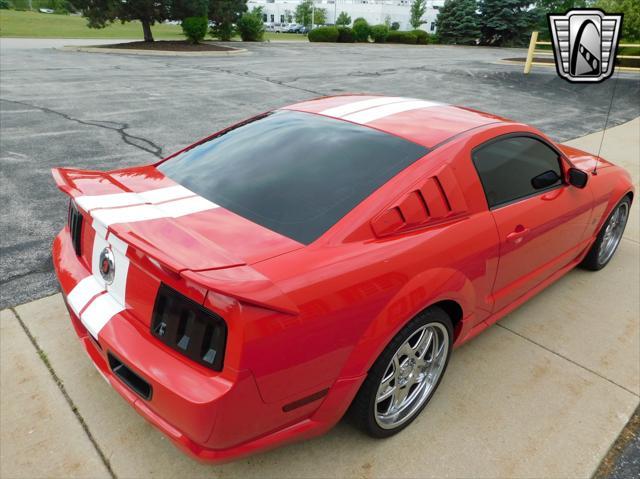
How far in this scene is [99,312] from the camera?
2.06m

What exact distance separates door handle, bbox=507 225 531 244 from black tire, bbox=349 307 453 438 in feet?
2.10

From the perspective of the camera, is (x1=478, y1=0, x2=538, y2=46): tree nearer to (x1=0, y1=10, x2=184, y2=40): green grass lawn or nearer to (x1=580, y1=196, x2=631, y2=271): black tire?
(x1=0, y1=10, x2=184, y2=40): green grass lawn

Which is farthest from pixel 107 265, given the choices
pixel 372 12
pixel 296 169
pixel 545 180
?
pixel 372 12

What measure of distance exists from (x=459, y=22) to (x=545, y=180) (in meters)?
41.2

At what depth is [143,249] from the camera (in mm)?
1747

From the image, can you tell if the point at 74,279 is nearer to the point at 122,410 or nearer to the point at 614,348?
the point at 122,410

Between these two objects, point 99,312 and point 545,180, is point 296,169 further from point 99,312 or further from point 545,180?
point 545,180

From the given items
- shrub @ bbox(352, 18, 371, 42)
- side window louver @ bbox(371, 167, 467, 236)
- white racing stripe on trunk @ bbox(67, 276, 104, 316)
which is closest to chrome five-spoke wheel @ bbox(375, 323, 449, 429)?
side window louver @ bbox(371, 167, 467, 236)

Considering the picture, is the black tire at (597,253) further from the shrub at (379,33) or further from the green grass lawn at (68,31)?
the shrub at (379,33)

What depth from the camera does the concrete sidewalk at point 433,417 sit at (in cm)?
222

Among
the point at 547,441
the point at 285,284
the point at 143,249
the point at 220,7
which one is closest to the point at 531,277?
the point at 547,441

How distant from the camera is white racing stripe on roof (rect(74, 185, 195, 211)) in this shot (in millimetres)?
2102

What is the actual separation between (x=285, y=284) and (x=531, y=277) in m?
2.01

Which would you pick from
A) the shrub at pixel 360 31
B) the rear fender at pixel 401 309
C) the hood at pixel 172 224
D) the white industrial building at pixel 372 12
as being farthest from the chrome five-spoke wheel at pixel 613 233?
the white industrial building at pixel 372 12
